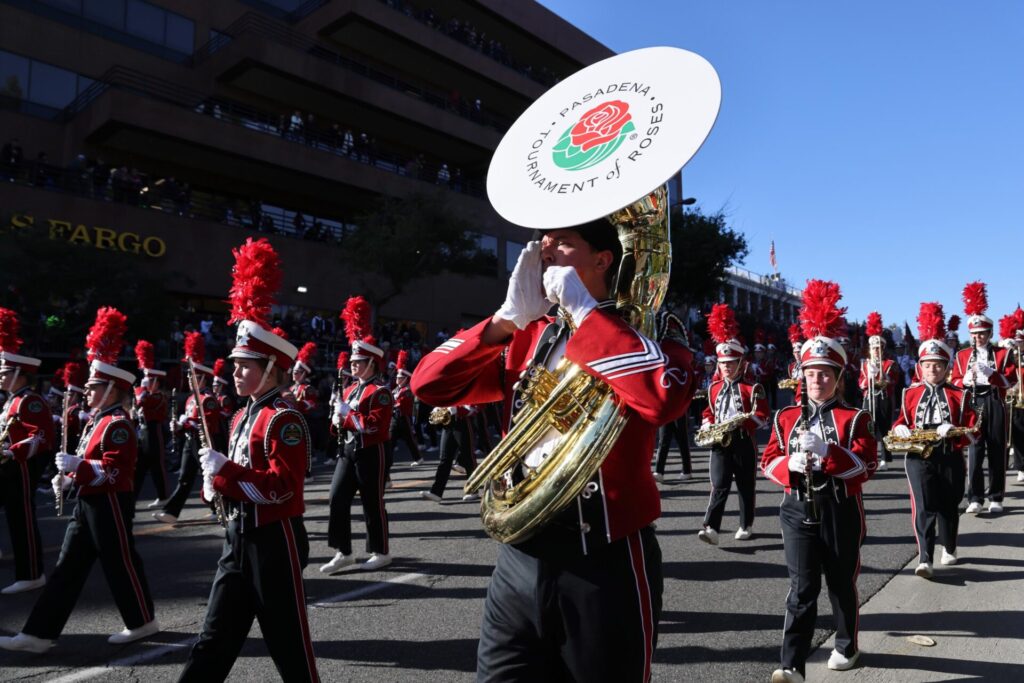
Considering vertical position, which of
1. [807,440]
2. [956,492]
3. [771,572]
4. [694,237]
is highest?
[694,237]

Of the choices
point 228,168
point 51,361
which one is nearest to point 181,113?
point 228,168

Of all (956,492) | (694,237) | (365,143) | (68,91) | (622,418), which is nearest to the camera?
(622,418)

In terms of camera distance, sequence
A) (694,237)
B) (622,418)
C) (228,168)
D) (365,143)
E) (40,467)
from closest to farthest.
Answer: (622,418), (40,467), (228,168), (365,143), (694,237)

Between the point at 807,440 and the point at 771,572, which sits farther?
the point at 771,572

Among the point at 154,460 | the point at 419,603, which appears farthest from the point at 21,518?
the point at 154,460

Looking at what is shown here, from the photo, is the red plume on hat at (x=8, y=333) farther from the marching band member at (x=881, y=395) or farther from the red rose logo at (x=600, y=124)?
the marching band member at (x=881, y=395)

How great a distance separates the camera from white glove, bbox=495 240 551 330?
8.02ft

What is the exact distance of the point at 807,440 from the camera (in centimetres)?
459

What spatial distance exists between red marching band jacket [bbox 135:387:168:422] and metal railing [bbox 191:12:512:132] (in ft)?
69.6

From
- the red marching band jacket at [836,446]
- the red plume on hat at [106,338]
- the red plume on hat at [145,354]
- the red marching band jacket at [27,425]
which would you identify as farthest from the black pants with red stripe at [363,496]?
the red plume on hat at [145,354]

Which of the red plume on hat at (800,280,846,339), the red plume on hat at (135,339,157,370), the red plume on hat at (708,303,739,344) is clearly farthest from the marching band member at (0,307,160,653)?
the red plume on hat at (135,339,157,370)

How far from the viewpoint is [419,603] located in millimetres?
6125

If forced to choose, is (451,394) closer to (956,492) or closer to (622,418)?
(622,418)

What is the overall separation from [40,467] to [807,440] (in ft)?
23.8
